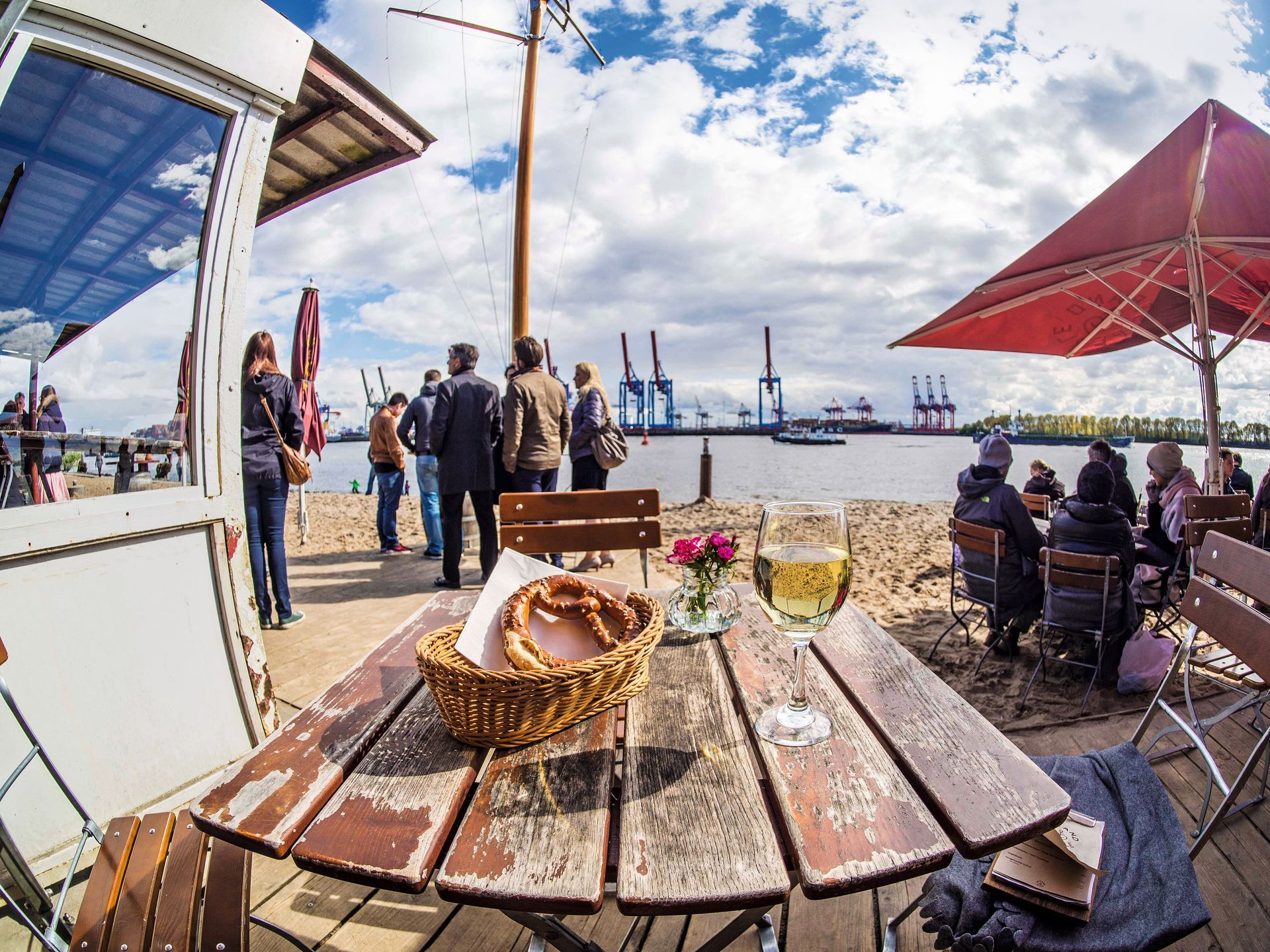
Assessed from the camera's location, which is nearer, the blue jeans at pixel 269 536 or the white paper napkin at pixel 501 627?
the white paper napkin at pixel 501 627

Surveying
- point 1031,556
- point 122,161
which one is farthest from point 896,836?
point 1031,556

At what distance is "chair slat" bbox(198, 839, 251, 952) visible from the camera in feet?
3.08

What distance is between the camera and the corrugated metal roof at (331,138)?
2.57 meters

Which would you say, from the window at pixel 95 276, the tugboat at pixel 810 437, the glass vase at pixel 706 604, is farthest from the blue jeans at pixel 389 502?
the tugboat at pixel 810 437

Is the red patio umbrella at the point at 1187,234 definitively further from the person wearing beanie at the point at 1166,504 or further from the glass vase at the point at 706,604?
the glass vase at the point at 706,604

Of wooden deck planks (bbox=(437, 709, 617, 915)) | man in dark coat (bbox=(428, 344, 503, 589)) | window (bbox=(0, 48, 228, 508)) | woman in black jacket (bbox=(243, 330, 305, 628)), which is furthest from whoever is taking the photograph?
man in dark coat (bbox=(428, 344, 503, 589))

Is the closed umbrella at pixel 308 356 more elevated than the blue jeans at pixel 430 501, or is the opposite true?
the closed umbrella at pixel 308 356

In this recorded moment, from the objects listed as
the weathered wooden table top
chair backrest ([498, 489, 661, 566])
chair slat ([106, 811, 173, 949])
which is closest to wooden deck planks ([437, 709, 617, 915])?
the weathered wooden table top

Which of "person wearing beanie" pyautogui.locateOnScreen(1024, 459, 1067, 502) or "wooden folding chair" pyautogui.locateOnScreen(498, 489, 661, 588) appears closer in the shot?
"wooden folding chair" pyautogui.locateOnScreen(498, 489, 661, 588)

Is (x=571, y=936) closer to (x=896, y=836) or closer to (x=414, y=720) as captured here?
(x=414, y=720)

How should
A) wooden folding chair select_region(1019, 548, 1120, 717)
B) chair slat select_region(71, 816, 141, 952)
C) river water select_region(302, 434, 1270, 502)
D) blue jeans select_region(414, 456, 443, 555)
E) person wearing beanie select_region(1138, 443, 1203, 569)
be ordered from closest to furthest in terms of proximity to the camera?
chair slat select_region(71, 816, 141, 952) < wooden folding chair select_region(1019, 548, 1120, 717) < person wearing beanie select_region(1138, 443, 1203, 569) < blue jeans select_region(414, 456, 443, 555) < river water select_region(302, 434, 1270, 502)

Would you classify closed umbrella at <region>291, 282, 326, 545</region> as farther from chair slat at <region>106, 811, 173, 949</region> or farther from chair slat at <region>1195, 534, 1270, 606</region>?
chair slat at <region>1195, 534, 1270, 606</region>

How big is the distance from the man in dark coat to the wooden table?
128 inches

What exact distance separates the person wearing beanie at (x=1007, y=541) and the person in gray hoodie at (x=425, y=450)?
364 centimetres
